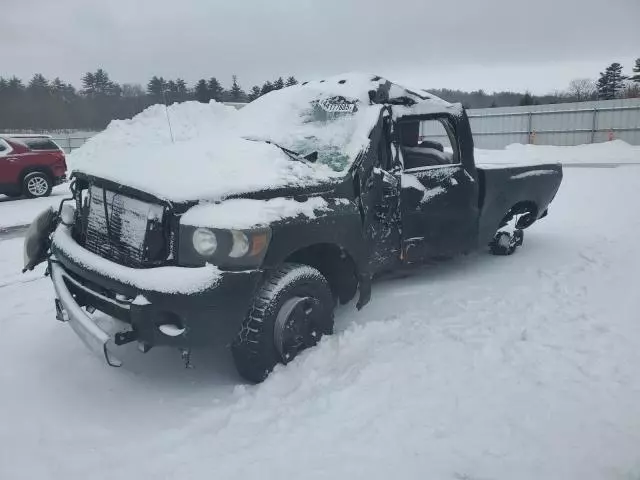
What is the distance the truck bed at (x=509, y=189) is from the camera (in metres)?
4.93

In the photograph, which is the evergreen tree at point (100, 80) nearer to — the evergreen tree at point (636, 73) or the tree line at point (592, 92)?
the tree line at point (592, 92)

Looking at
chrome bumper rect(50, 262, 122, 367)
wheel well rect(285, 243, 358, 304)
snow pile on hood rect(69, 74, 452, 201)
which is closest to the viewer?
chrome bumper rect(50, 262, 122, 367)

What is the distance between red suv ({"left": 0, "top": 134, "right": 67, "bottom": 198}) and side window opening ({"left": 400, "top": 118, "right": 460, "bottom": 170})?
442 inches

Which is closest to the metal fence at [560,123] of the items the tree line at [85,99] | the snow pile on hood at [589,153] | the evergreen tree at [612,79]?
the snow pile on hood at [589,153]

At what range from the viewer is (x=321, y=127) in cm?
416

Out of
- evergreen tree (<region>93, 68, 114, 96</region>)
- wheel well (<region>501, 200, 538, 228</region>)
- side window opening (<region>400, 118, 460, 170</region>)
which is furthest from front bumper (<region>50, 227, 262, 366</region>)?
evergreen tree (<region>93, 68, 114, 96</region>)

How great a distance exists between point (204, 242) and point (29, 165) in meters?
12.0

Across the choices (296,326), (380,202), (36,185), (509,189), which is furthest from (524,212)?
(36,185)

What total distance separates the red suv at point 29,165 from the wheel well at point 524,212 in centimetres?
1169

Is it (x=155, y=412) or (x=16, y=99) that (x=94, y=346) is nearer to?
(x=155, y=412)

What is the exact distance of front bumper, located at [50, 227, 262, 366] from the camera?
2.77 metres

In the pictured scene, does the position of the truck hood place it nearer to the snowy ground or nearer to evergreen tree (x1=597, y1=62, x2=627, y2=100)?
the snowy ground

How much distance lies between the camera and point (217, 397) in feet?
10.3

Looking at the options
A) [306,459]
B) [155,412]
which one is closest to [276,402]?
[306,459]
